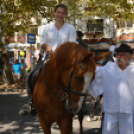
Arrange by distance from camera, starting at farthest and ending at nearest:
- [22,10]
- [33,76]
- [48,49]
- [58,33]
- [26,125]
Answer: [22,10] → [26,125] → [33,76] → [58,33] → [48,49]

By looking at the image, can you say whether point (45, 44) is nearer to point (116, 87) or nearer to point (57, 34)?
point (57, 34)

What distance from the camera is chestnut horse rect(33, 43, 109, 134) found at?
3.03 meters

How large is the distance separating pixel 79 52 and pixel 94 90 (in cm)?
76

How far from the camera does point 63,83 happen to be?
132 inches

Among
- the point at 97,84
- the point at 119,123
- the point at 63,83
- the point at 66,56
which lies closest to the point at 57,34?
the point at 66,56

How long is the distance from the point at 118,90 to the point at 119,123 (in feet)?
1.75

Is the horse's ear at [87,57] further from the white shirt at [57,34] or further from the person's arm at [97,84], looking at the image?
the white shirt at [57,34]

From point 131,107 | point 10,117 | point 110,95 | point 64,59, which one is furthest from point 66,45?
point 10,117

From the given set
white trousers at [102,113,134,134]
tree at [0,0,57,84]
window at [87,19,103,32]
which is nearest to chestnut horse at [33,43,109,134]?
white trousers at [102,113,134,134]

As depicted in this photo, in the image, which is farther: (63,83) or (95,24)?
(95,24)

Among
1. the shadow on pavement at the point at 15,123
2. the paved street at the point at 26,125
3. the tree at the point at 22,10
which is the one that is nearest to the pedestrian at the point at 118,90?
the paved street at the point at 26,125

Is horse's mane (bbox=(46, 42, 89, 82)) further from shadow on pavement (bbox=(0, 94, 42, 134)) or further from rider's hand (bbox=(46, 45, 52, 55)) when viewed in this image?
shadow on pavement (bbox=(0, 94, 42, 134))

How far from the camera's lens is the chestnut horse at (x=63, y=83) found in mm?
3033

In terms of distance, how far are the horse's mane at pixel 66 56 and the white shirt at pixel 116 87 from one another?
0.55 meters
